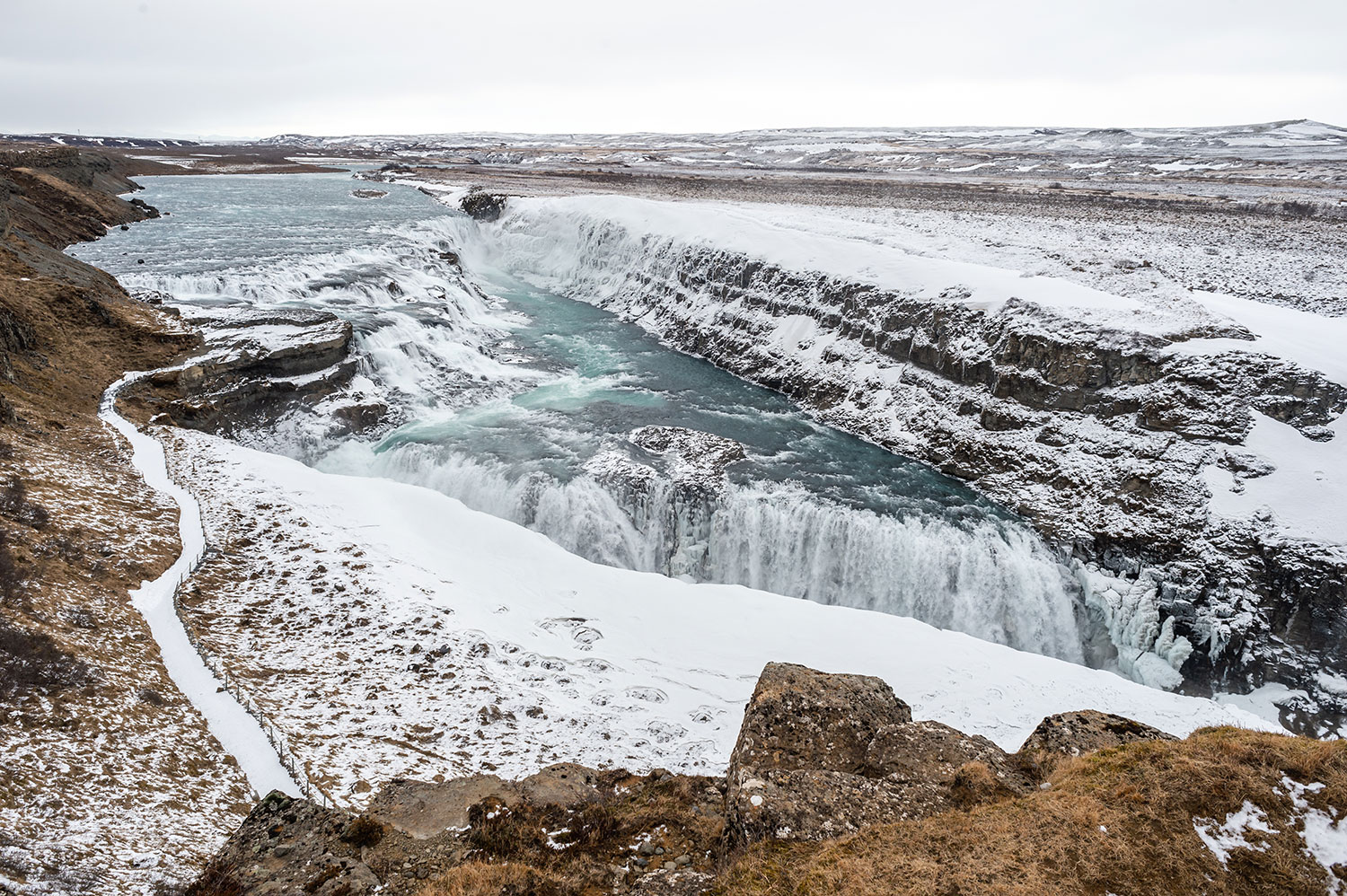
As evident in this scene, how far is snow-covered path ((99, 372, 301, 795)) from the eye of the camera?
7695mm

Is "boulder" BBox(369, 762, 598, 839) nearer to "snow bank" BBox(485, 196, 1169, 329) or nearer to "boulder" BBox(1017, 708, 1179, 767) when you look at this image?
"boulder" BBox(1017, 708, 1179, 767)

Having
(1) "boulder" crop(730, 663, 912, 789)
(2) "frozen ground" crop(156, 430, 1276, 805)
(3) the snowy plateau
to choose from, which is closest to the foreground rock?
(1) "boulder" crop(730, 663, 912, 789)

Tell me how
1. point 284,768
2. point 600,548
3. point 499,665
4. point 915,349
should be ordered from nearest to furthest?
point 284,768, point 499,665, point 600,548, point 915,349

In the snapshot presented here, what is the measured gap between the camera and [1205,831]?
515 cm

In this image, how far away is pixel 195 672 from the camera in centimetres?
893

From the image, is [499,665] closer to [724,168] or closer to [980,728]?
[980,728]

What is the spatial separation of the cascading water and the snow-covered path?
7.08 m

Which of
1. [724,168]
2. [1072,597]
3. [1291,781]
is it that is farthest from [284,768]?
[724,168]

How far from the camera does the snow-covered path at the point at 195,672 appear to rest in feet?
25.2

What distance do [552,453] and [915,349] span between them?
1349cm

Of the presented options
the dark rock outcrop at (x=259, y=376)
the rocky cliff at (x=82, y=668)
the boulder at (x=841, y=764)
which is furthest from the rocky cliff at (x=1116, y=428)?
the rocky cliff at (x=82, y=668)

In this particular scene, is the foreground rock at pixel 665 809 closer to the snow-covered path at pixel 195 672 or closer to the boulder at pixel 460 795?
the boulder at pixel 460 795

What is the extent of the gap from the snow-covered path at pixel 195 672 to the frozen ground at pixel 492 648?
30cm

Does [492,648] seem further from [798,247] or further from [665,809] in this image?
[798,247]
